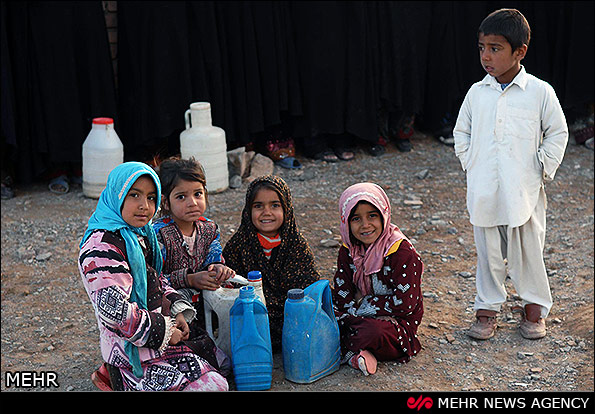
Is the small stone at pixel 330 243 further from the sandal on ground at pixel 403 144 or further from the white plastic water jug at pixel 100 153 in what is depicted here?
the sandal on ground at pixel 403 144

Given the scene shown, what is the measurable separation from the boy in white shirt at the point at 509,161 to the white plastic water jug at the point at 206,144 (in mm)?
2595

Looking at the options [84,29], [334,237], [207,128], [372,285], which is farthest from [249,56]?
[372,285]

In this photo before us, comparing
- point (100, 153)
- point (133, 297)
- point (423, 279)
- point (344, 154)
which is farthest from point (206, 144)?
point (133, 297)

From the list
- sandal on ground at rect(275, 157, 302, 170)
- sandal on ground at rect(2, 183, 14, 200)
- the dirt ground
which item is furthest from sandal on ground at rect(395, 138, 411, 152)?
sandal on ground at rect(2, 183, 14, 200)

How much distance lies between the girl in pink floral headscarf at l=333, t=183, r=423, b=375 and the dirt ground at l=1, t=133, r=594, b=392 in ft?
0.30

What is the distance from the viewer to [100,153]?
570 centimetres

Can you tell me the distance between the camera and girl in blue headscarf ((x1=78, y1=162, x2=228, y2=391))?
2.73 m

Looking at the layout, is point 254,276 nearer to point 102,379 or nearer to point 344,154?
point 102,379

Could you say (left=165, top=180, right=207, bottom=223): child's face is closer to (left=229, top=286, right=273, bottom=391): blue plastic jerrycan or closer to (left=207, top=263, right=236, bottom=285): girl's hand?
(left=207, top=263, right=236, bottom=285): girl's hand

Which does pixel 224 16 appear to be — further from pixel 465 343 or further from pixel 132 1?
pixel 465 343

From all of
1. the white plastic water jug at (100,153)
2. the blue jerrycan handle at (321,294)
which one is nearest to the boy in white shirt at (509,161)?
the blue jerrycan handle at (321,294)

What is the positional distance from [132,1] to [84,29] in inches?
17.6

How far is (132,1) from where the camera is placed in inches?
236

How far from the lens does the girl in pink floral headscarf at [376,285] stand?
126 inches
